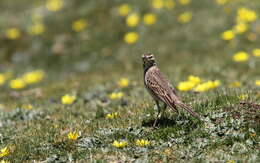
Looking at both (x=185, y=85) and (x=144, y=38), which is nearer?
(x=185, y=85)

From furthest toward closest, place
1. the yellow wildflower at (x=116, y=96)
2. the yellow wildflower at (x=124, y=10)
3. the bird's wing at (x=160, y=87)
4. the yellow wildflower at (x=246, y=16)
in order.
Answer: the yellow wildflower at (x=124, y=10) < the yellow wildflower at (x=246, y=16) < the yellow wildflower at (x=116, y=96) < the bird's wing at (x=160, y=87)

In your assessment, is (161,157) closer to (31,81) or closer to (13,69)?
(31,81)

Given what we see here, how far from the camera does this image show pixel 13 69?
19875 millimetres

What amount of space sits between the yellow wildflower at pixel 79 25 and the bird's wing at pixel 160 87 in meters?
11.8

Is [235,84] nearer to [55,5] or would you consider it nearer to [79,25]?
[79,25]

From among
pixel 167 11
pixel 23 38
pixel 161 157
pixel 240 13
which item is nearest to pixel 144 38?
pixel 167 11

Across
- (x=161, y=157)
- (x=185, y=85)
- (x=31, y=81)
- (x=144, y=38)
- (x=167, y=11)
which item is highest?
(x=167, y=11)

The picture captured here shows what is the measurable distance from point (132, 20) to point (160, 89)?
37.5ft

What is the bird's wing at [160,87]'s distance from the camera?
791cm

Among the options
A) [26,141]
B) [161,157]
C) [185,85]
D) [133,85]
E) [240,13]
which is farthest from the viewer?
[240,13]

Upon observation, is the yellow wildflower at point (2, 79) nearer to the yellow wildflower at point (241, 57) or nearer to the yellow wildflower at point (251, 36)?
the yellow wildflower at point (241, 57)

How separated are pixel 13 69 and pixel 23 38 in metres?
1.68

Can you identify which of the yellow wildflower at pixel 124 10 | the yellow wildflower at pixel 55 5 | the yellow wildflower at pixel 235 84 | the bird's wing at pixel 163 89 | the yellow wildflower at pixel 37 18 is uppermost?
the yellow wildflower at pixel 55 5

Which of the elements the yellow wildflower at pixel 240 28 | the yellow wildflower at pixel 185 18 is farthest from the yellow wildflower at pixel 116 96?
the yellow wildflower at pixel 185 18
